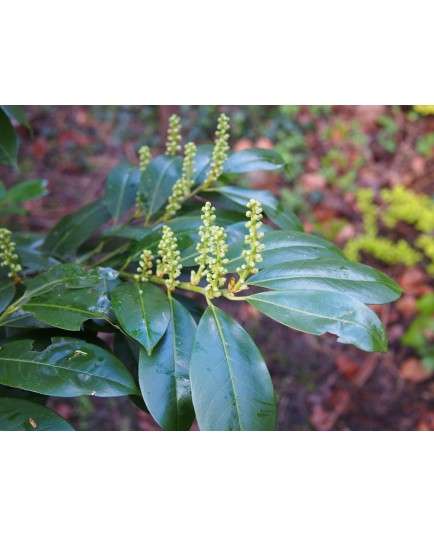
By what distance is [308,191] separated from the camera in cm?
284

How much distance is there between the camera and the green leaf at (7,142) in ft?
3.36

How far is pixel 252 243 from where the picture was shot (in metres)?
0.70

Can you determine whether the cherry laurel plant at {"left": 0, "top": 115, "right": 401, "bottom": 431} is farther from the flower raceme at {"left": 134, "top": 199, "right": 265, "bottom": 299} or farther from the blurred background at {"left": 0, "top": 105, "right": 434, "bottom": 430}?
the blurred background at {"left": 0, "top": 105, "right": 434, "bottom": 430}

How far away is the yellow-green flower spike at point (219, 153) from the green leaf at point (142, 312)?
31 centimetres

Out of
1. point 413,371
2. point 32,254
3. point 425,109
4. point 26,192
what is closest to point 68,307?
point 32,254

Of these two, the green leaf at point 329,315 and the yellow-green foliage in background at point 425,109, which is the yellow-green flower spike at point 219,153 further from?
the yellow-green foliage in background at point 425,109

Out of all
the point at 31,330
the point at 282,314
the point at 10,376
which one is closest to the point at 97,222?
the point at 31,330

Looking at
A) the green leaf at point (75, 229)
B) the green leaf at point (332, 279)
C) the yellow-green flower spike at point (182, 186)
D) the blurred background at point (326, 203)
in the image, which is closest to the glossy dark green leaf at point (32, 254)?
the green leaf at point (75, 229)

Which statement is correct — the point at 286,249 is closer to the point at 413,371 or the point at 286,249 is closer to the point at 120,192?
the point at 120,192

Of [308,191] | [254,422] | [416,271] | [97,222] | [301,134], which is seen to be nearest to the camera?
[254,422]

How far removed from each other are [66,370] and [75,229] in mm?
538

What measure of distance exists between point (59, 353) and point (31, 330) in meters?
0.12

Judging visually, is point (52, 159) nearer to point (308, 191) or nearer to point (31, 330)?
point (308, 191)

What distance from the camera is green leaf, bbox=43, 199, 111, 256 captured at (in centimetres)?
119
